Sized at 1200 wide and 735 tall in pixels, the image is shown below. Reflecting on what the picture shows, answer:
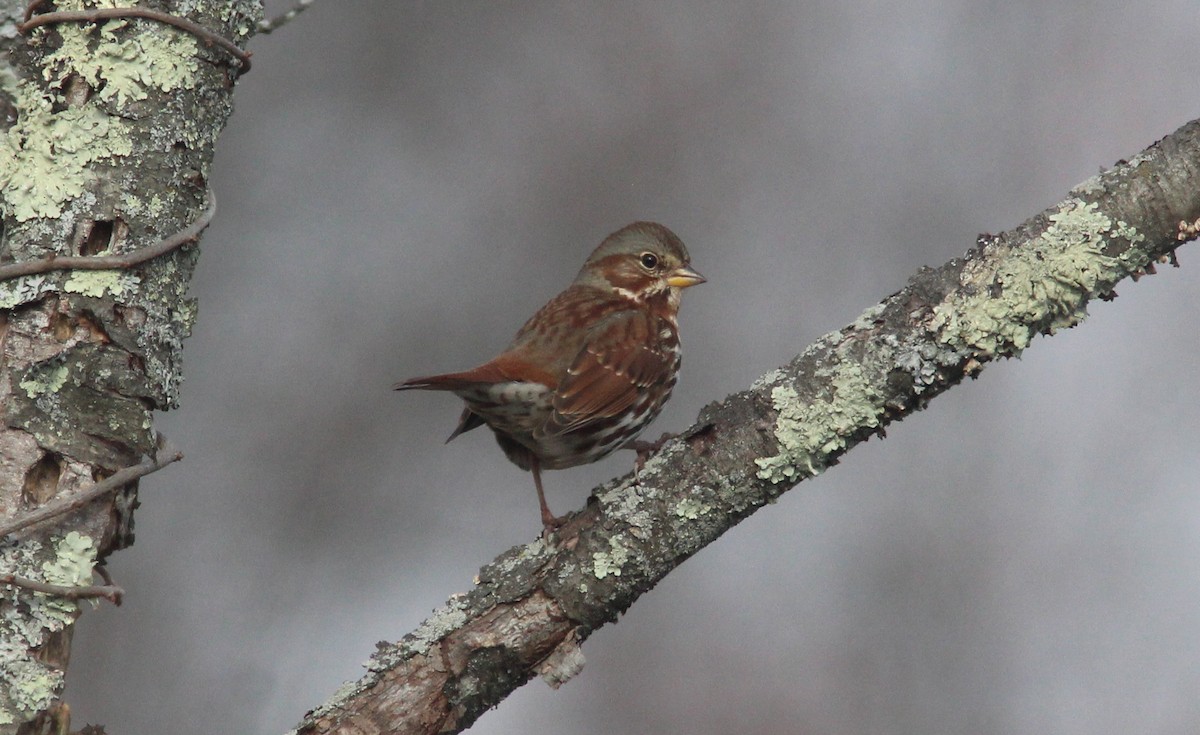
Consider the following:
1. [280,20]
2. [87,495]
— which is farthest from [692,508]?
[280,20]

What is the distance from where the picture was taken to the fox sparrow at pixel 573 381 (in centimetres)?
381

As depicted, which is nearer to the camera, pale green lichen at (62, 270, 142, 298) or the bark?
the bark

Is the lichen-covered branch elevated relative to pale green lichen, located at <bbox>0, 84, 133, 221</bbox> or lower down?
lower down

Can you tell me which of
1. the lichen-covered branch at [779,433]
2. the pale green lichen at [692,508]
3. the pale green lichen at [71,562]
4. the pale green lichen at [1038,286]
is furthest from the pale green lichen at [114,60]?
the pale green lichen at [1038,286]

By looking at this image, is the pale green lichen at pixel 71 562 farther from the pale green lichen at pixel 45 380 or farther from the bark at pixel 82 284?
the pale green lichen at pixel 45 380

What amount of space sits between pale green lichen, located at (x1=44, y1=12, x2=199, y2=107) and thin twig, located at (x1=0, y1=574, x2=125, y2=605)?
92cm

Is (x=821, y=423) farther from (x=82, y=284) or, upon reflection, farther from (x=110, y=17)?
(x=110, y=17)

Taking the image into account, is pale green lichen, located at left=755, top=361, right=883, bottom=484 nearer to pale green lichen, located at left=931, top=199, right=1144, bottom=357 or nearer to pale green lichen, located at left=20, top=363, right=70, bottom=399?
pale green lichen, located at left=931, top=199, right=1144, bottom=357

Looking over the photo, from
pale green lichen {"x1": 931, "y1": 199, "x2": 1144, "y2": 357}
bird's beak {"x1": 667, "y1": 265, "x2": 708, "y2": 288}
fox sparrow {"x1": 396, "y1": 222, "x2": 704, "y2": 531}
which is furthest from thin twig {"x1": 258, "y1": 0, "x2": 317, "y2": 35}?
bird's beak {"x1": 667, "y1": 265, "x2": 708, "y2": 288}

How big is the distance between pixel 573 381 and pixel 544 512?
27.3 inches

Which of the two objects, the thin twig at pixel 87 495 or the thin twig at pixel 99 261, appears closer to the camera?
the thin twig at pixel 87 495

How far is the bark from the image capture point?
2184mm

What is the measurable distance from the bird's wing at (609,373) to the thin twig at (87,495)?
165 centimetres

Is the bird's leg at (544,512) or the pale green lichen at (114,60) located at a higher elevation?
the pale green lichen at (114,60)
